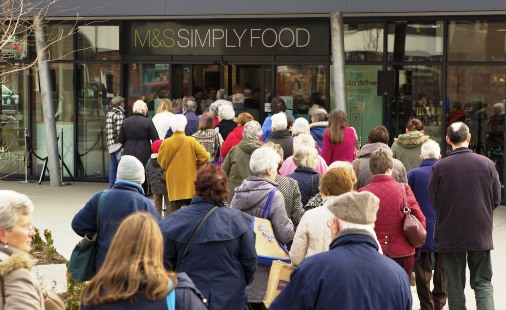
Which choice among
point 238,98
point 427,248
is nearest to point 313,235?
point 427,248

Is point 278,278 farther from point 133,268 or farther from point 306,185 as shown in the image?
point 133,268

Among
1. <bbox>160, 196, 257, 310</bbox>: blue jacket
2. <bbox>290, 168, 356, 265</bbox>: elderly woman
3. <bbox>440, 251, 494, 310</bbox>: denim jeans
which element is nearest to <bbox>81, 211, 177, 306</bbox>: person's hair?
<bbox>160, 196, 257, 310</bbox>: blue jacket

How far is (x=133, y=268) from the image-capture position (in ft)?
13.6

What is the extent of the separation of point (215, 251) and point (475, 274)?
3.00 meters

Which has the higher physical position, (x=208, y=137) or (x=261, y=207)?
(x=208, y=137)

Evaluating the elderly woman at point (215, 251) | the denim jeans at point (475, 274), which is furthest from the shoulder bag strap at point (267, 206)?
Result: the denim jeans at point (475, 274)

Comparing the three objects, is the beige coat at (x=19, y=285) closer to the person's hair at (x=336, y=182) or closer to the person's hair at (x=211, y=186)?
the person's hair at (x=211, y=186)

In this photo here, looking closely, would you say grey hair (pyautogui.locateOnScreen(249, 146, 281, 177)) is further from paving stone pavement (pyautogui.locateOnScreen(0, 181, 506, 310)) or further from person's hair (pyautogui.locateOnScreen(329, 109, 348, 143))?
person's hair (pyautogui.locateOnScreen(329, 109, 348, 143))

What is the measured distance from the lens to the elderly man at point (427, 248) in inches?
380

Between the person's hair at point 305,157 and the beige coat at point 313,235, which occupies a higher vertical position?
the person's hair at point 305,157

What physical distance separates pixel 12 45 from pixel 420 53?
8315 mm

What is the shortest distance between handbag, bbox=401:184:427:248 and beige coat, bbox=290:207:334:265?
1521mm

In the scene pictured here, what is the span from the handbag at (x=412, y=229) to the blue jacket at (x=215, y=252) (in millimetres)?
2092

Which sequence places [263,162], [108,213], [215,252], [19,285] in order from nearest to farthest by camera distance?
[19,285] → [215,252] → [108,213] → [263,162]
